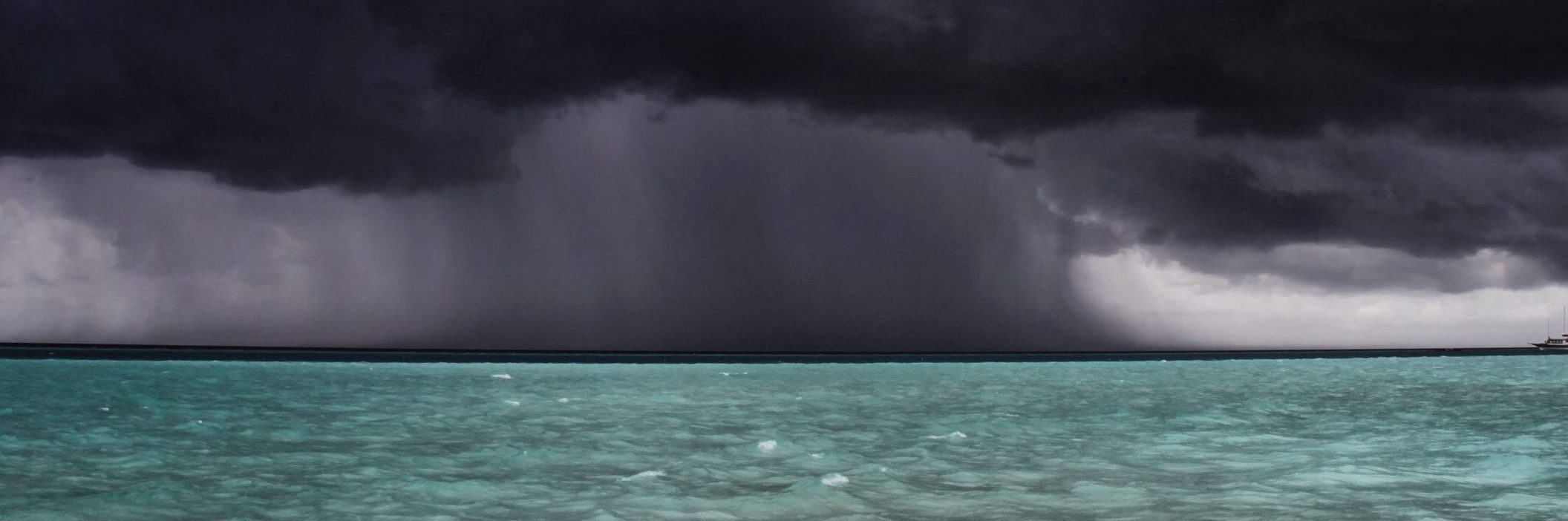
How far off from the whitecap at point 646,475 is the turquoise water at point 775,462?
14 cm

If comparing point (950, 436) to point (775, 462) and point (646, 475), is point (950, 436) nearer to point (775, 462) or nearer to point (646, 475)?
point (775, 462)

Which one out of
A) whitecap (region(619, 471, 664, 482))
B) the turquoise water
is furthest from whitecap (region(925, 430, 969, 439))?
whitecap (region(619, 471, 664, 482))

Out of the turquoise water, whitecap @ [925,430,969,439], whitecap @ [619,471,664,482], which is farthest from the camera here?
whitecap @ [925,430,969,439]

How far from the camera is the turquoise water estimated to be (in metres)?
19.2

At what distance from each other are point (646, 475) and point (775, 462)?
3.92m

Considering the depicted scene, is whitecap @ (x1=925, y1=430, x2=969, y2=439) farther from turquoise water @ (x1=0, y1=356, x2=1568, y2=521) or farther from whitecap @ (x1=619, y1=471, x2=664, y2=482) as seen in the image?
whitecap @ (x1=619, y1=471, x2=664, y2=482)

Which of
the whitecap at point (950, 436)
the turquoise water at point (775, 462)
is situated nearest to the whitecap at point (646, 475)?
the turquoise water at point (775, 462)

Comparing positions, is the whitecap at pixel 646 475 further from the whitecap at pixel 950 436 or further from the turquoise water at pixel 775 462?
the whitecap at pixel 950 436

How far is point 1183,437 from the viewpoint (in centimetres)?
3438

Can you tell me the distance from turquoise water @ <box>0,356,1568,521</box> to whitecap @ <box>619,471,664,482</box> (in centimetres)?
14

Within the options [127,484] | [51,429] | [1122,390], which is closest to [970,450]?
[127,484]

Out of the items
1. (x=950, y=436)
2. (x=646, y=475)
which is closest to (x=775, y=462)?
(x=646, y=475)

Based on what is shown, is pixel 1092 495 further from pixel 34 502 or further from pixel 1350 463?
pixel 34 502

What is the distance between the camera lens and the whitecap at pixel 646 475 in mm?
23231
